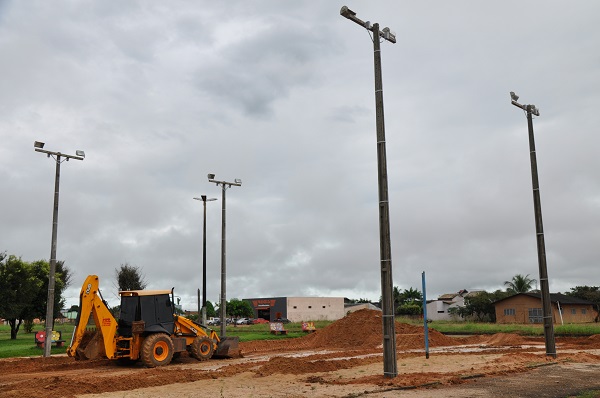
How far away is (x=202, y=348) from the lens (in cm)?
2494

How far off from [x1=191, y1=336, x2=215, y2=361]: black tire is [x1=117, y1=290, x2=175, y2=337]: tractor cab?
65.7 inches

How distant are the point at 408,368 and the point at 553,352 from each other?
6381 mm

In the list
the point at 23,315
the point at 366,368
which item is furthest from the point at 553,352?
the point at 23,315

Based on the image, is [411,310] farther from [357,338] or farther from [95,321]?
[95,321]

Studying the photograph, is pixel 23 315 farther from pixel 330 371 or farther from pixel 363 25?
pixel 363 25

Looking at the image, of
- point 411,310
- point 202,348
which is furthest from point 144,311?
point 411,310

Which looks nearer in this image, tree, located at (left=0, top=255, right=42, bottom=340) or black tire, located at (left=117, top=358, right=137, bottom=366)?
black tire, located at (left=117, top=358, right=137, bottom=366)

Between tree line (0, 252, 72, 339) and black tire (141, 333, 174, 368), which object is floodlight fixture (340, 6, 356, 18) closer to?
black tire (141, 333, 174, 368)

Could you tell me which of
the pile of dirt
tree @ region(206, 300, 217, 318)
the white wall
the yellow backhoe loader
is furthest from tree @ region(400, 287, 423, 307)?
the yellow backhoe loader

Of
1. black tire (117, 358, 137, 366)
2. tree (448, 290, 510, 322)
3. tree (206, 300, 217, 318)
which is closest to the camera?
black tire (117, 358, 137, 366)

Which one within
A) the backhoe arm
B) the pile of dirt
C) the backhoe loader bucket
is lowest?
the pile of dirt

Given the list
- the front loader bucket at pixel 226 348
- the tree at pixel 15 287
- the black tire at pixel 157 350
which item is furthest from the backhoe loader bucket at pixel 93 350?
the tree at pixel 15 287

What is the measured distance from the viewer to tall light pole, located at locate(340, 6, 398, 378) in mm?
15633

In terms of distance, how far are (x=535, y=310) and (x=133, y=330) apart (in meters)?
54.7
